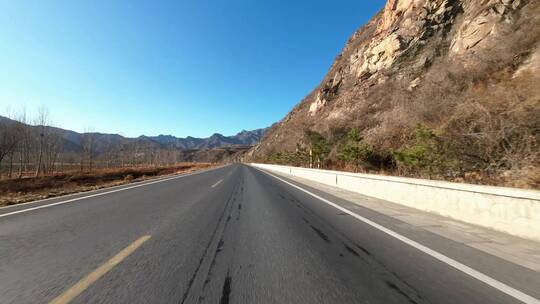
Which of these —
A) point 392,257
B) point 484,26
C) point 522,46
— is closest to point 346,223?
point 392,257

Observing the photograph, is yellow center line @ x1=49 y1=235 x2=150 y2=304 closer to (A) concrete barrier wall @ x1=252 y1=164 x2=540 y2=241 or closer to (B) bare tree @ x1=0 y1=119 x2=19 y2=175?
(A) concrete barrier wall @ x1=252 y1=164 x2=540 y2=241

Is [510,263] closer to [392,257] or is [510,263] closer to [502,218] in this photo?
[392,257]

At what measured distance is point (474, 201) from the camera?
644 cm

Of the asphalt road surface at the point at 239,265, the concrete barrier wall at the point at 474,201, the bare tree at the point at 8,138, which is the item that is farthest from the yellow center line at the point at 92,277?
the bare tree at the point at 8,138

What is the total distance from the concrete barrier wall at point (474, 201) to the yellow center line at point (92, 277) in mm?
6438

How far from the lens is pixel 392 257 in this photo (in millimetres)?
4434

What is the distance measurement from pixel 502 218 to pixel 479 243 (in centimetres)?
107

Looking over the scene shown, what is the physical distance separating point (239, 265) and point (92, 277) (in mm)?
1710

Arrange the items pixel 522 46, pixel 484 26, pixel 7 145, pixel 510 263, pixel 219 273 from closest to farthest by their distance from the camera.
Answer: pixel 219 273
pixel 510 263
pixel 522 46
pixel 484 26
pixel 7 145

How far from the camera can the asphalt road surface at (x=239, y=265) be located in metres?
3.12

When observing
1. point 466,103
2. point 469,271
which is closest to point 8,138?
point 466,103

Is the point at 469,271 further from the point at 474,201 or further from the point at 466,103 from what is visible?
the point at 466,103

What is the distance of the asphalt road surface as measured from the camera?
3.12 meters

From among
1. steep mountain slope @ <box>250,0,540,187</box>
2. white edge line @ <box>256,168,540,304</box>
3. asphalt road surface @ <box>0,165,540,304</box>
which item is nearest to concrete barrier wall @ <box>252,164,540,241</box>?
asphalt road surface @ <box>0,165,540,304</box>
